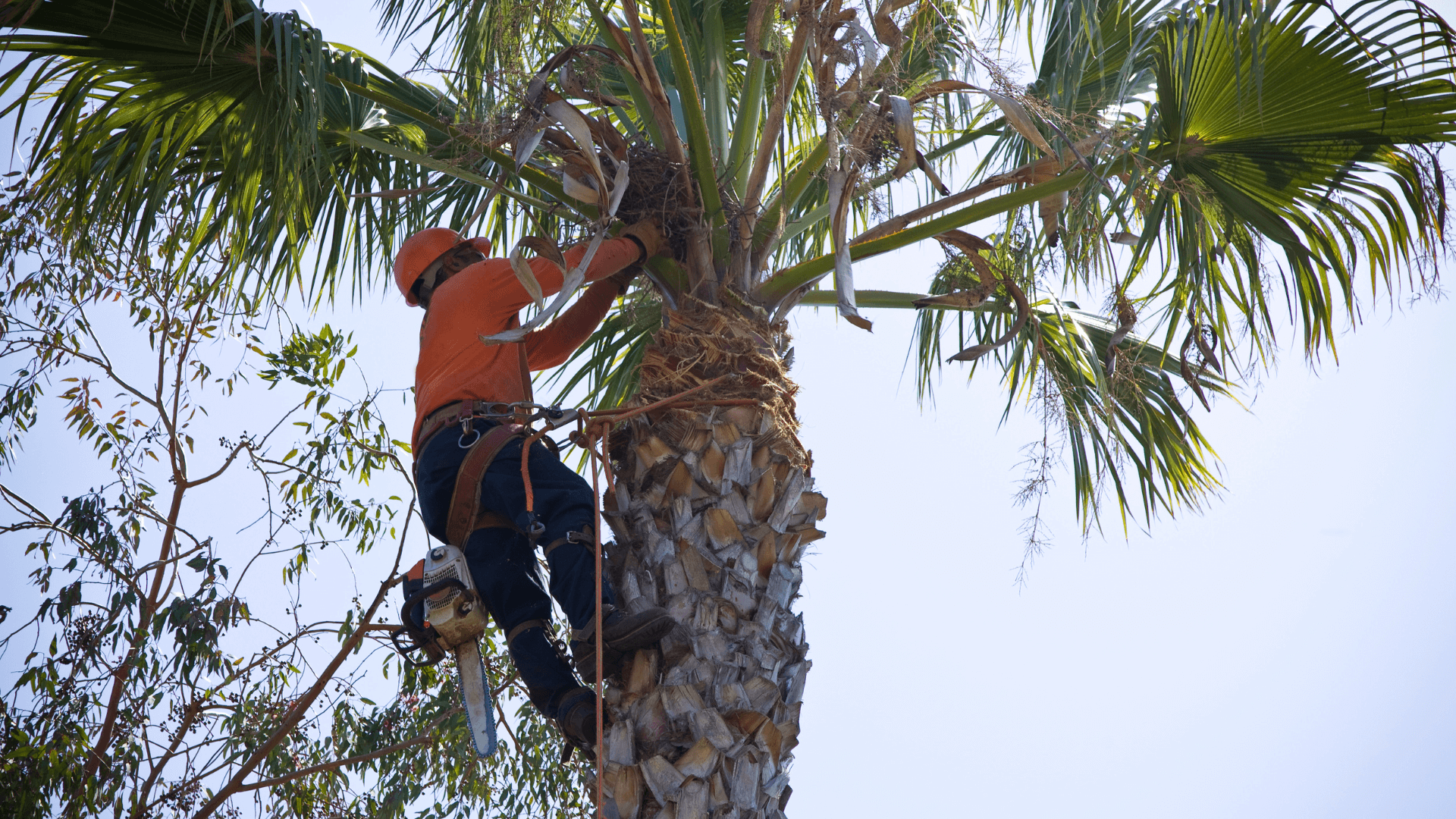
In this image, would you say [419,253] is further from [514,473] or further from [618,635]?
[618,635]

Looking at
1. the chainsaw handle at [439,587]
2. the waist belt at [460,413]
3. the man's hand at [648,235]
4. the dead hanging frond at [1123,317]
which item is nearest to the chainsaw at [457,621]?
the chainsaw handle at [439,587]

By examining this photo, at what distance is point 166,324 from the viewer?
6.54 metres

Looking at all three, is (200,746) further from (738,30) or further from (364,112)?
(738,30)

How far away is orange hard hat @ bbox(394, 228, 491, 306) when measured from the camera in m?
4.70

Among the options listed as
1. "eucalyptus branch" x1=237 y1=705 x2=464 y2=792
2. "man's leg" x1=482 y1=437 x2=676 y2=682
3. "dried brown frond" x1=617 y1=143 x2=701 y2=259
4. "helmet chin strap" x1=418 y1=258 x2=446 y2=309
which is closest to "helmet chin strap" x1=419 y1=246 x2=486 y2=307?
"helmet chin strap" x1=418 y1=258 x2=446 y2=309

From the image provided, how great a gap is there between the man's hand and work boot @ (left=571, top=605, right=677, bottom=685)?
1325mm

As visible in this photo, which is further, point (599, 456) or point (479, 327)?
point (479, 327)

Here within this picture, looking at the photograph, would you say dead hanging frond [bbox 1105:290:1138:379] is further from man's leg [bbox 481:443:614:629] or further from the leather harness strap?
the leather harness strap

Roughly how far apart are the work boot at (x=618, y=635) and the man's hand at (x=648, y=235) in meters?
1.33

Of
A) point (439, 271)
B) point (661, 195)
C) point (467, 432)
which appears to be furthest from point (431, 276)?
point (661, 195)

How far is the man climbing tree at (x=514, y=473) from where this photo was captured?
3619 mm

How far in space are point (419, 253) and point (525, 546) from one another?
141cm

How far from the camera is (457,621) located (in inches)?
147

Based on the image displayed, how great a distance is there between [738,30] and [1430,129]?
323cm
